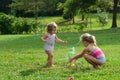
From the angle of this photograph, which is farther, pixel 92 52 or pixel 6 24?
pixel 6 24

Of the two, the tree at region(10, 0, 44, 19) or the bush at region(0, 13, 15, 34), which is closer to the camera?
the bush at region(0, 13, 15, 34)

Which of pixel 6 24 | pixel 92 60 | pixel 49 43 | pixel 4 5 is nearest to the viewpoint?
pixel 92 60

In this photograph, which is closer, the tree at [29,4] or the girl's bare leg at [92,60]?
the girl's bare leg at [92,60]

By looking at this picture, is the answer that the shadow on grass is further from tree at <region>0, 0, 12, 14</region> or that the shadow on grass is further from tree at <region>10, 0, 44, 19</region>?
tree at <region>0, 0, 12, 14</region>

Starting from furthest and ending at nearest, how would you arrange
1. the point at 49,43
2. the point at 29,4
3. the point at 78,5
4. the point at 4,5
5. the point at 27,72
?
1. the point at 4,5
2. the point at 29,4
3. the point at 78,5
4. the point at 49,43
5. the point at 27,72

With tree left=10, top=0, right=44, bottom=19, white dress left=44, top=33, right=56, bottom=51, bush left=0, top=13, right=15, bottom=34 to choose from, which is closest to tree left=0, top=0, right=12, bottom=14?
tree left=10, top=0, right=44, bottom=19

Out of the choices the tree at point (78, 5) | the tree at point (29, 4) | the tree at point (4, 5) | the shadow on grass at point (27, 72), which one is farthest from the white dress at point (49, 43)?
the tree at point (4, 5)

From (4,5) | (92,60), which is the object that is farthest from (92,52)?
(4,5)

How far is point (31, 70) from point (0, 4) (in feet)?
293

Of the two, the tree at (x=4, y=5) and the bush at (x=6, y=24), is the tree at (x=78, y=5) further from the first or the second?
the tree at (x=4, y=5)

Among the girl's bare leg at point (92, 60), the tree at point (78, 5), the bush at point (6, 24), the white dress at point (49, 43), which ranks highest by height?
the white dress at point (49, 43)

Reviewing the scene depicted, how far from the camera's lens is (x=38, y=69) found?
12203 millimetres

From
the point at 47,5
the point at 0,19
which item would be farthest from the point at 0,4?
the point at 0,19

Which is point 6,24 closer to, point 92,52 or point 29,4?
point 29,4
